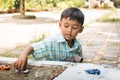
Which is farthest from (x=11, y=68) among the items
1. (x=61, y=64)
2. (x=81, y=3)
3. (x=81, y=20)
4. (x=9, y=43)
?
(x=81, y=3)

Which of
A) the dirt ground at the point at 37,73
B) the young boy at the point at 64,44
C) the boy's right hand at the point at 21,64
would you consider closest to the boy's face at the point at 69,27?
the young boy at the point at 64,44

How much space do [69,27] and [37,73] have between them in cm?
49

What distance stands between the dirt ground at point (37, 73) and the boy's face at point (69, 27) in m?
0.30

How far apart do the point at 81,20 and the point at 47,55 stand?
0.42 meters

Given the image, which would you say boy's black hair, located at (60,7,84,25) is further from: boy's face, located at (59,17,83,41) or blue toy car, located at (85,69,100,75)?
blue toy car, located at (85,69,100,75)

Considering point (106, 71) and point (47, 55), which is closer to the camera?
point (106, 71)

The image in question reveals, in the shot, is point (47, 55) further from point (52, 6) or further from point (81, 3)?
point (81, 3)

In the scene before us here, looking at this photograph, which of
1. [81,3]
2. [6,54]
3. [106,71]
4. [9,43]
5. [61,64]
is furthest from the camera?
[81,3]

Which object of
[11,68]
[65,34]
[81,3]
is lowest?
[81,3]

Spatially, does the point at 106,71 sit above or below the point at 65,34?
below

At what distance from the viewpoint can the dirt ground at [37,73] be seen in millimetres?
2379

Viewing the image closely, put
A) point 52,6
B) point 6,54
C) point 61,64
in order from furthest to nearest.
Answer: point 52,6 → point 6,54 → point 61,64

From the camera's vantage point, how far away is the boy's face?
8.88 feet

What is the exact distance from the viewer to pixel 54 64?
103 inches
